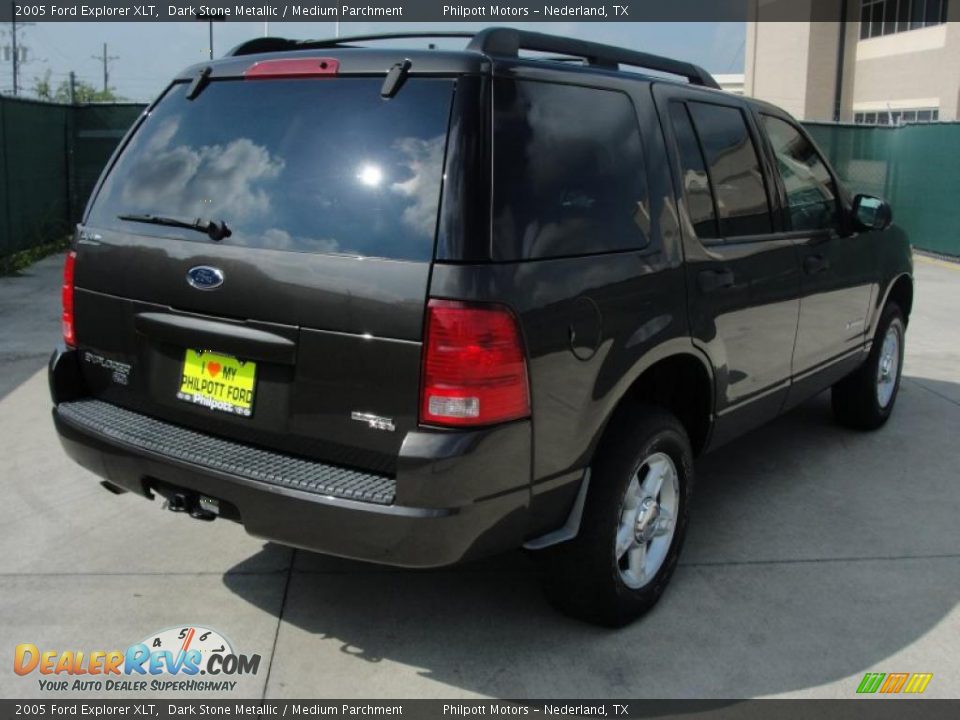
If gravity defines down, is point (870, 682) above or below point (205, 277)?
below

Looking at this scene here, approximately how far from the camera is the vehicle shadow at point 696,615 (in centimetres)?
327

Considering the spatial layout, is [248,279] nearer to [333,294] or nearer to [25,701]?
[333,294]

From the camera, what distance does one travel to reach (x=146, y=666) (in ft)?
10.9

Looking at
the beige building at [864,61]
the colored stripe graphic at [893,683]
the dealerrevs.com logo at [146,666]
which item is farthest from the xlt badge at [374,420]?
the beige building at [864,61]

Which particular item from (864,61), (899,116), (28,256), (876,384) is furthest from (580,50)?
(864,61)

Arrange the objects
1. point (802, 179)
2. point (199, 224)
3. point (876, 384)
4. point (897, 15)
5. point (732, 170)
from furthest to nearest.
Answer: point (897, 15) < point (876, 384) < point (802, 179) < point (732, 170) < point (199, 224)

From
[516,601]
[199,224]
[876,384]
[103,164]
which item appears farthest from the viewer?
[103,164]

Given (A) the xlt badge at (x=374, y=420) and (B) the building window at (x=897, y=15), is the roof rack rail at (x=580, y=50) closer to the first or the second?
(A) the xlt badge at (x=374, y=420)

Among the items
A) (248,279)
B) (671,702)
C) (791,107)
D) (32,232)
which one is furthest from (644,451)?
(791,107)

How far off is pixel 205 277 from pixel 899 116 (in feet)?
92.3

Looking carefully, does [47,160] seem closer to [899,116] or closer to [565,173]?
[565,173]

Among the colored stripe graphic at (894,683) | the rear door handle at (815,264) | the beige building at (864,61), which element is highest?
the beige building at (864,61)

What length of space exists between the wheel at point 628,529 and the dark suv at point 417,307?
0.01 metres

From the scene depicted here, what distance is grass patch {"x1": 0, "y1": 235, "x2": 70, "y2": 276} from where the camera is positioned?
1193 centimetres
